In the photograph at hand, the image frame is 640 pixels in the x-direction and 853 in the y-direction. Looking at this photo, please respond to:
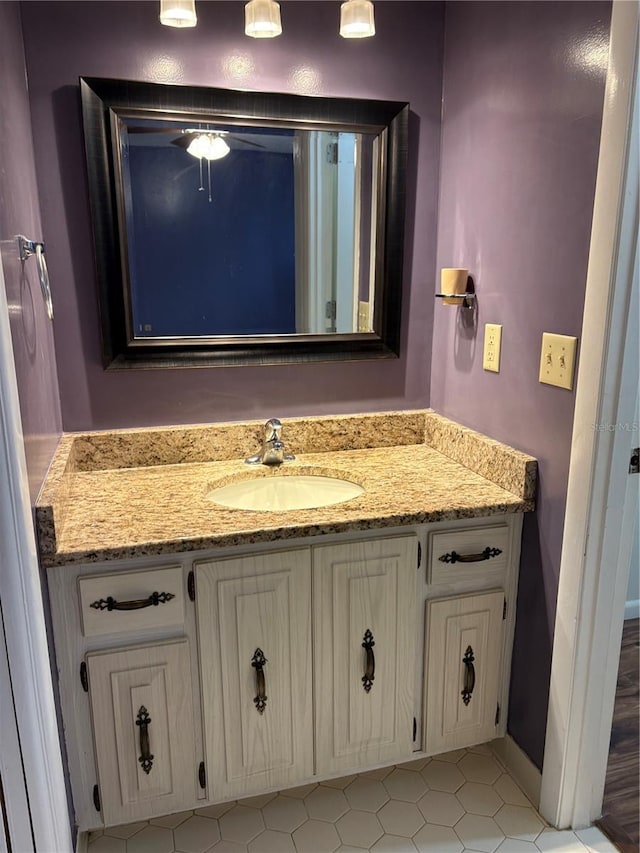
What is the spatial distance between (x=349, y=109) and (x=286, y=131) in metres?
0.19

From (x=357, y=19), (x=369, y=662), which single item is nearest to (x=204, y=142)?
(x=357, y=19)

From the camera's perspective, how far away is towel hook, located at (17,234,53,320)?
1312 millimetres

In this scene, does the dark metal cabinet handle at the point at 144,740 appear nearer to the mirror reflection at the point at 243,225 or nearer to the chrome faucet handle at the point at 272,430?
the chrome faucet handle at the point at 272,430

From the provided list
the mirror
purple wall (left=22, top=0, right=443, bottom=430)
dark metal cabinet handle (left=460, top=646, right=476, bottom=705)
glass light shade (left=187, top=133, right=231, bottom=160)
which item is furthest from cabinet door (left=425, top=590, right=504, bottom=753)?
glass light shade (left=187, top=133, right=231, bottom=160)

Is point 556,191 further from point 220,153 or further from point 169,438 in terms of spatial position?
point 169,438

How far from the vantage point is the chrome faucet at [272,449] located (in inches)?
68.8

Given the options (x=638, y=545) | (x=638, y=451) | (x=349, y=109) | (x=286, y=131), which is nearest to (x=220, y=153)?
(x=286, y=131)

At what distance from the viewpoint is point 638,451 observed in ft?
4.42

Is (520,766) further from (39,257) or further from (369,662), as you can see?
(39,257)

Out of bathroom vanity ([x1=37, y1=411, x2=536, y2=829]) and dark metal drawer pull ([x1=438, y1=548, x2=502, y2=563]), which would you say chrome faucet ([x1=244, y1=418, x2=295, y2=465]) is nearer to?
bathroom vanity ([x1=37, y1=411, x2=536, y2=829])

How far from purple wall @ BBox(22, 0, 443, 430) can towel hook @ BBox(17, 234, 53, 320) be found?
0.54 feet

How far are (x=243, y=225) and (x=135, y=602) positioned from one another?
1.00 meters

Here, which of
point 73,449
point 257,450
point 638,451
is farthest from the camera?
point 257,450

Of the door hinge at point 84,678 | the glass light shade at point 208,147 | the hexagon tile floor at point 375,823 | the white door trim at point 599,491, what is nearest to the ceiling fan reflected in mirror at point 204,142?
the glass light shade at point 208,147
